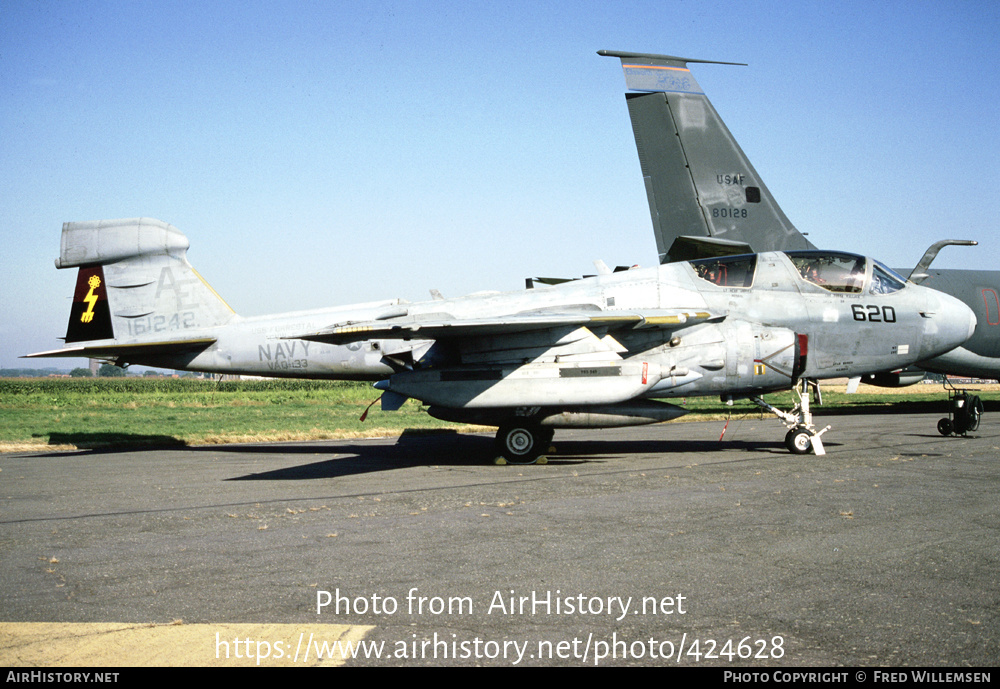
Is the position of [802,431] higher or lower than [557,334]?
lower

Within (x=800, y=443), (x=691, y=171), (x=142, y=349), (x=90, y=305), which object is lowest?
(x=800, y=443)

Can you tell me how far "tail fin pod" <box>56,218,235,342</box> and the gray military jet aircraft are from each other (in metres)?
0.02

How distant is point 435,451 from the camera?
1384 centimetres

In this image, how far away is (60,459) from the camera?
1326 cm

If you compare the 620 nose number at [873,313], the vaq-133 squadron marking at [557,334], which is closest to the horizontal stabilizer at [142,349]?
the vaq-133 squadron marking at [557,334]

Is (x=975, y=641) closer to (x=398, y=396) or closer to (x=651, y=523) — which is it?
(x=651, y=523)

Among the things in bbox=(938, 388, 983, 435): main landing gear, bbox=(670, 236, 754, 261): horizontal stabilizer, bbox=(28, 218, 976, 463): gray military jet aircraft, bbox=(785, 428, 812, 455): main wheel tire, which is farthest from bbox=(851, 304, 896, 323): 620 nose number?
bbox=(670, 236, 754, 261): horizontal stabilizer

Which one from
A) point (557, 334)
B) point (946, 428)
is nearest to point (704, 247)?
point (946, 428)

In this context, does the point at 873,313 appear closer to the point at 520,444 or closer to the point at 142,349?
the point at 520,444

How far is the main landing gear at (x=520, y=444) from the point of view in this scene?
38.5 feet

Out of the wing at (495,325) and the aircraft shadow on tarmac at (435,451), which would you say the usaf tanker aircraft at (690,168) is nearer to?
the aircraft shadow on tarmac at (435,451)

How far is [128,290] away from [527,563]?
11.4 metres

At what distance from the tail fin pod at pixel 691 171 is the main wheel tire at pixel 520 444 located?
8165 mm
